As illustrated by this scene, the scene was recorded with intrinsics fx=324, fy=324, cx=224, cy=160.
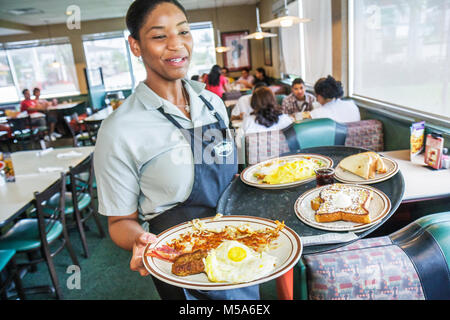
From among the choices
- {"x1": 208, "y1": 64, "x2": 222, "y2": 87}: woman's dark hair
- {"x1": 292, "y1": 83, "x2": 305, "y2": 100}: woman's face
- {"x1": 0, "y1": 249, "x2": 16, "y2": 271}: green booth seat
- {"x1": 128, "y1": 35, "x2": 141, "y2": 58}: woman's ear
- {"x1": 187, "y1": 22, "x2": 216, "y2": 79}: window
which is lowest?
{"x1": 0, "y1": 249, "x2": 16, "y2": 271}: green booth seat

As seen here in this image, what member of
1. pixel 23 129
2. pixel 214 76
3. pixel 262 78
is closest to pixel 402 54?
Result: pixel 214 76

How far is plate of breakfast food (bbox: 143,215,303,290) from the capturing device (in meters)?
0.77

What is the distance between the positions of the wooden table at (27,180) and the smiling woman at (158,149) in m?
1.39

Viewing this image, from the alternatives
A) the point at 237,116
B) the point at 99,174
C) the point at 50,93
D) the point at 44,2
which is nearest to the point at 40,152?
the point at 237,116

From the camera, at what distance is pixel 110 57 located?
10688 millimetres

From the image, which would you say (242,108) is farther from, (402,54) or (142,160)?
(142,160)

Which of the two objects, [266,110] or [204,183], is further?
[266,110]

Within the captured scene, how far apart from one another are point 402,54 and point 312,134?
1101mm

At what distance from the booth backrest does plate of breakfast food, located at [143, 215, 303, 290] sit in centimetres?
165

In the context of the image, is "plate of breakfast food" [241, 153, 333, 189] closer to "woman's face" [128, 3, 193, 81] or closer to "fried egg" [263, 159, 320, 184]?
"fried egg" [263, 159, 320, 184]

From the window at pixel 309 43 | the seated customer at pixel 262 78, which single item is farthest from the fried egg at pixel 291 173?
the seated customer at pixel 262 78

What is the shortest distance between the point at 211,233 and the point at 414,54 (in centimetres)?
251

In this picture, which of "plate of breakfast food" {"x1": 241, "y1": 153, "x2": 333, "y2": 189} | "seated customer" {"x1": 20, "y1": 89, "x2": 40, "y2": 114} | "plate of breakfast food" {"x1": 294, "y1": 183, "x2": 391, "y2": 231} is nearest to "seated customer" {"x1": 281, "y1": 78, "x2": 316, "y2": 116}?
"plate of breakfast food" {"x1": 241, "y1": 153, "x2": 333, "y2": 189}

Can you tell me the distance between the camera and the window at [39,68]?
984 centimetres
